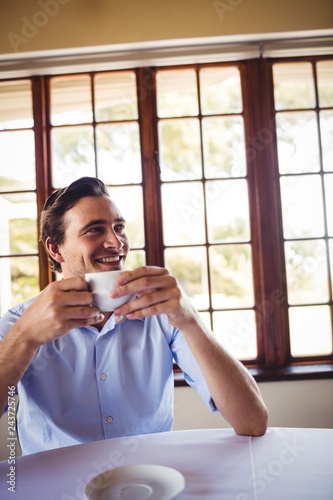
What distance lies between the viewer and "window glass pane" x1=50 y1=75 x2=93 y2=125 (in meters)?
2.56

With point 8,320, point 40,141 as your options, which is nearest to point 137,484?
point 8,320

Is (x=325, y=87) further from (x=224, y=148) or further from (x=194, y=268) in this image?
(x=194, y=268)

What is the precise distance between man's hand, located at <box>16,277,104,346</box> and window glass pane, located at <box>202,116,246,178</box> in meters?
1.82

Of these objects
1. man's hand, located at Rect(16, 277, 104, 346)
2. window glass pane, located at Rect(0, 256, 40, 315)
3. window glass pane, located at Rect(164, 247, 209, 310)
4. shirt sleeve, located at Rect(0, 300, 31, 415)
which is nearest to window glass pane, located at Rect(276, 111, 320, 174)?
window glass pane, located at Rect(164, 247, 209, 310)

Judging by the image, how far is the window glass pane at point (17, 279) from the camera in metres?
2.59

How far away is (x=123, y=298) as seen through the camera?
87 centimetres

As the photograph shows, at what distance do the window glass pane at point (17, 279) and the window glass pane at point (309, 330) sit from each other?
1.69 meters

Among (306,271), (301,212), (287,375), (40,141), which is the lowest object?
(287,375)

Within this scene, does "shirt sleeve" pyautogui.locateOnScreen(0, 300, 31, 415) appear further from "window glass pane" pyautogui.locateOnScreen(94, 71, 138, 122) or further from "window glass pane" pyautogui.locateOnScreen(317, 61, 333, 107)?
"window glass pane" pyautogui.locateOnScreen(317, 61, 333, 107)

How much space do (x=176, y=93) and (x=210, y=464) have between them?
7.38ft

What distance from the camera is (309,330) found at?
2531 millimetres

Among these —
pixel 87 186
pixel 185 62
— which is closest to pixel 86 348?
pixel 87 186

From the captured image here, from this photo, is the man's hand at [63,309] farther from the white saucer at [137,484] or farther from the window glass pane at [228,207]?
the window glass pane at [228,207]

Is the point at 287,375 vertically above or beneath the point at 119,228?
beneath
